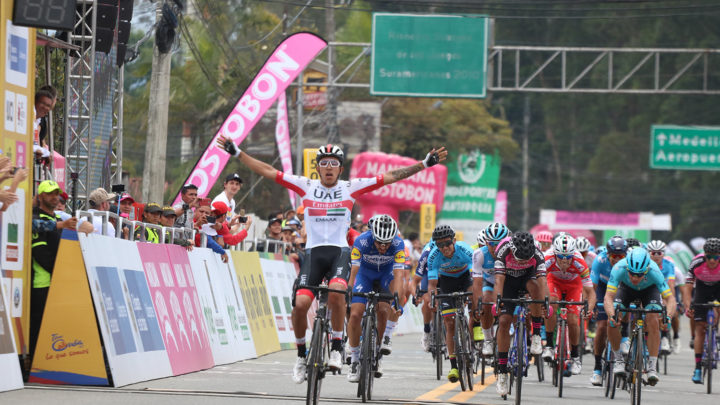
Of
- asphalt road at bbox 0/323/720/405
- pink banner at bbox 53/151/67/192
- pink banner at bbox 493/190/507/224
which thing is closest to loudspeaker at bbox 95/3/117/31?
pink banner at bbox 53/151/67/192

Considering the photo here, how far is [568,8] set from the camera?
3369 inches

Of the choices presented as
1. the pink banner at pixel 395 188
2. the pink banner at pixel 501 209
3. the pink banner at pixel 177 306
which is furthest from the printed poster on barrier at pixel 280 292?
the pink banner at pixel 501 209

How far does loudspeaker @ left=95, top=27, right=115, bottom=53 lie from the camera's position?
750 inches

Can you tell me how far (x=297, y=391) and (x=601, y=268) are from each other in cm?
495

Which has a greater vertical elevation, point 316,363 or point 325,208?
point 325,208

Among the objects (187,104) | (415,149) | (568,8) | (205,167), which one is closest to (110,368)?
(205,167)

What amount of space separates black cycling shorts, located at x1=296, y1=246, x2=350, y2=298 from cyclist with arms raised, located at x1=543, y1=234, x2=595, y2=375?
4126mm

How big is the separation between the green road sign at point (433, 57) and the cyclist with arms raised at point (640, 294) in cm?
1985

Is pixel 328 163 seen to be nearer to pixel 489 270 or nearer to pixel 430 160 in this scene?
pixel 430 160

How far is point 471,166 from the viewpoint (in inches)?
2375

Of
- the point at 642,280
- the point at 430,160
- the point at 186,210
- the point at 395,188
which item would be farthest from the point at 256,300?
the point at 395,188

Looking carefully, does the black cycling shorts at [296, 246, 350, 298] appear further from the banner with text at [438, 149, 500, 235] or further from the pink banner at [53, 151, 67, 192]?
the banner with text at [438, 149, 500, 235]

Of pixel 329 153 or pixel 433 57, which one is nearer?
pixel 329 153

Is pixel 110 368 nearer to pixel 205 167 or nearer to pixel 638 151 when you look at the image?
pixel 205 167
